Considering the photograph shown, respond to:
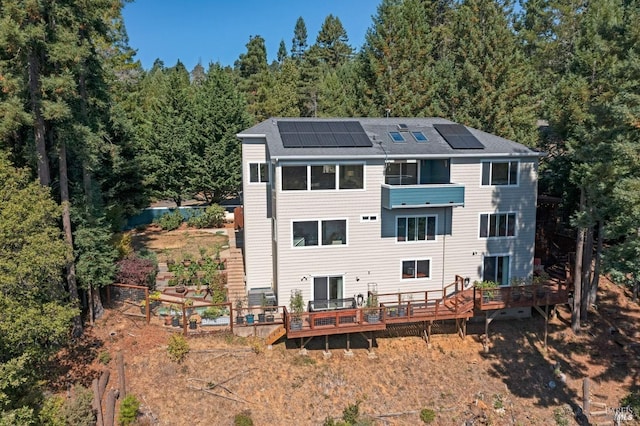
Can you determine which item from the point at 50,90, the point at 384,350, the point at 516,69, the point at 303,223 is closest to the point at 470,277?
the point at 384,350

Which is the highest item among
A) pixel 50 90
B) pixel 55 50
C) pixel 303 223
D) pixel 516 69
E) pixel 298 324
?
pixel 516 69

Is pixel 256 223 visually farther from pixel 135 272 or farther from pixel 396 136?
pixel 396 136

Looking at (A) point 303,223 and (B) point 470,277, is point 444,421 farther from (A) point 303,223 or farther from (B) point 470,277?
(A) point 303,223

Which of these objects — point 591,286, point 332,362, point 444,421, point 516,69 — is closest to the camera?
point 444,421

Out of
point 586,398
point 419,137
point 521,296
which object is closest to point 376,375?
point 521,296

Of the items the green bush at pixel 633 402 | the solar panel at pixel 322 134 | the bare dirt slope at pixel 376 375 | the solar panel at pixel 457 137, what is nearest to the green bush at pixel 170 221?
the bare dirt slope at pixel 376 375

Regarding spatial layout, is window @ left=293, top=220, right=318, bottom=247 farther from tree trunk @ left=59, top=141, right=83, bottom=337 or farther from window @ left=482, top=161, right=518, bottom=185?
tree trunk @ left=59, top=141, right=83, bottom=337

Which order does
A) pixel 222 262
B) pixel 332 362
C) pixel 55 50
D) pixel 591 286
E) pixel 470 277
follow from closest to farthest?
pixel 55 50, pixel 332 362, pixel 470 277, pixel 591 286, pixel 222 262
